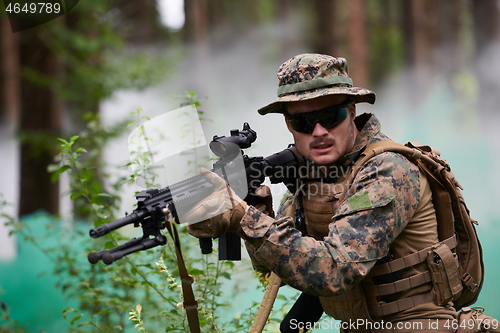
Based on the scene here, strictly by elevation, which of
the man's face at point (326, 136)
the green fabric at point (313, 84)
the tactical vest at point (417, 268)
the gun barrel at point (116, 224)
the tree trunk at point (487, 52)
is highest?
the tree trunk at point (487, 52)

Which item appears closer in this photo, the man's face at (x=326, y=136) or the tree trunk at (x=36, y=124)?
the man's face at (x=326, y=136)

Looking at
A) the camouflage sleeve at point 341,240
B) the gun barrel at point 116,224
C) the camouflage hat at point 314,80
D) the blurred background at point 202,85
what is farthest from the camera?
the blurred background at point 202,85

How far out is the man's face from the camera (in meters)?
2.57

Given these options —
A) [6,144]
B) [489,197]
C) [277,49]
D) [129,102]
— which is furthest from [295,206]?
[277,49]

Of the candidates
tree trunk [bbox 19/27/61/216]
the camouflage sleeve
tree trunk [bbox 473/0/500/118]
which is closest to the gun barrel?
the camouflage sleeve

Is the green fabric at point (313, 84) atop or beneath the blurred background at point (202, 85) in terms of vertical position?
beneath

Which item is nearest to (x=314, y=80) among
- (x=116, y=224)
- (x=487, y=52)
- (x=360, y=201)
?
(x=360, y=201)

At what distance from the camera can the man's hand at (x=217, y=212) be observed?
2174mm

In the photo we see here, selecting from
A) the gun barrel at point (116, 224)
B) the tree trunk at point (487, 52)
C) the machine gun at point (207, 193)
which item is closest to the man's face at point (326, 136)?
the machine gun at point (207, 193)

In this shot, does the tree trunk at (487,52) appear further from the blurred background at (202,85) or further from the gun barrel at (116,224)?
the gun barrel at (116,224)

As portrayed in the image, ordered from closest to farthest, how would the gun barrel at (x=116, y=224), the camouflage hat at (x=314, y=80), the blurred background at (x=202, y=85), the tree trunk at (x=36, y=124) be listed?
the gun barrel at (x=116, y=224)
the camouflage hat at (x=314, y=80)
the blurred background at (x=202, y=85)
the tree trunk at (x=36, y=124)

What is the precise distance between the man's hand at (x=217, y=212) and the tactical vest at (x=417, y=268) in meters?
0.63

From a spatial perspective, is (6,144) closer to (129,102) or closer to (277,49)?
(129,102)

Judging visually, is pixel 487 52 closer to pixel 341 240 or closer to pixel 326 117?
pixel 326 117
